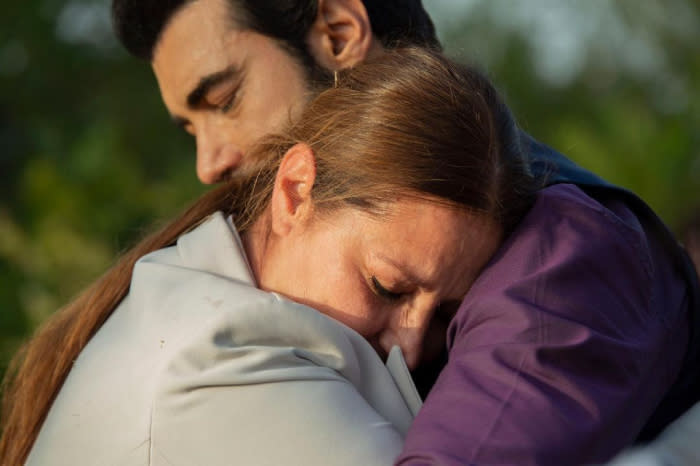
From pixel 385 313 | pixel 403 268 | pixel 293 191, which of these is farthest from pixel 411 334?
pixel 293 191

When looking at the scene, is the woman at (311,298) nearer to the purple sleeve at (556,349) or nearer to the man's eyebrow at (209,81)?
→ the purple sleeve at (556,349)

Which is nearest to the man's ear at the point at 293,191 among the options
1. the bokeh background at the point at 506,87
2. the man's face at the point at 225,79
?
the man's face at the point at 225,79

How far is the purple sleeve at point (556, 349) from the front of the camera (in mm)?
1932

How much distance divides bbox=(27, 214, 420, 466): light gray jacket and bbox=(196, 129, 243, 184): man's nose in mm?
981

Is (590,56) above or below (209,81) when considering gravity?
below

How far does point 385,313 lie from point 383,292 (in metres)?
0.08

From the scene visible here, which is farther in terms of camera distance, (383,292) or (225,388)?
(383,292)

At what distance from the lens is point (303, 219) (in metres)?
2.46

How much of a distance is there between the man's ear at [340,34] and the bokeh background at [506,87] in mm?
4961

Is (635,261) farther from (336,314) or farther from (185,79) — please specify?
(185,79)

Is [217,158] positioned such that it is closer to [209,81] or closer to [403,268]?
[209,81]

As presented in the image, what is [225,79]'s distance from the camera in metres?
3.31

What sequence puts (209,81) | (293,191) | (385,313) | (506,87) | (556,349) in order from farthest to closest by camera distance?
1. (506,87)
2. (209,81)
3. (293,191)
4. (385,313)
5. (556,349)

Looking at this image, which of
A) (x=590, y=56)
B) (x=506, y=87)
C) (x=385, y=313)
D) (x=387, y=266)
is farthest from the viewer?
(x=590, y=56)
